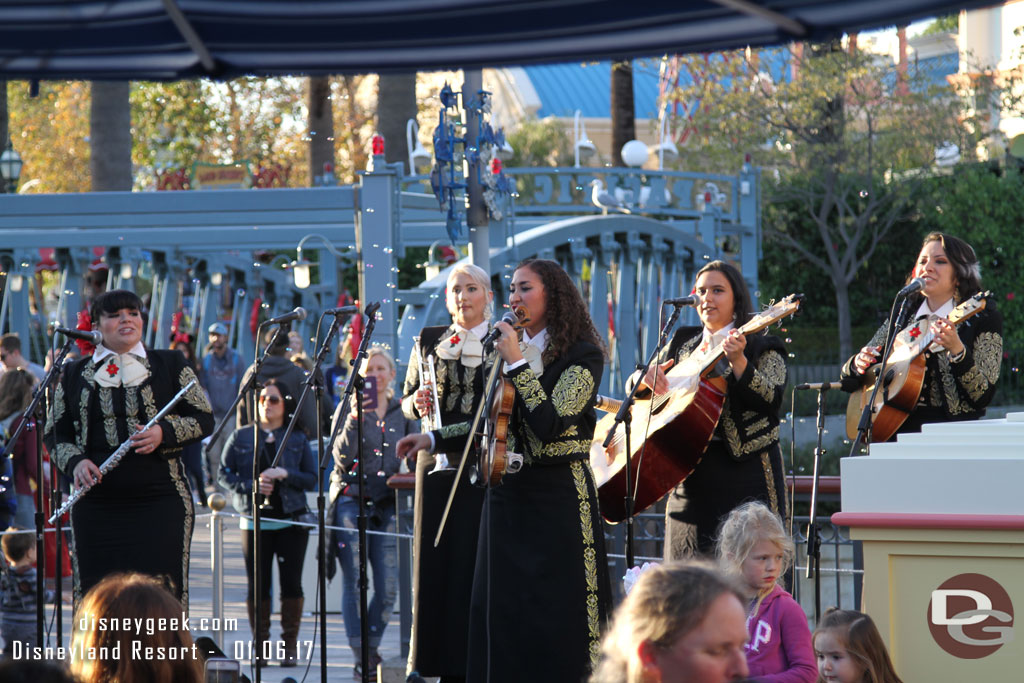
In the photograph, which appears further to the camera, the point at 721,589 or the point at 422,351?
the point at 422,351

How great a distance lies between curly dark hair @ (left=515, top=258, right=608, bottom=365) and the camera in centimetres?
538

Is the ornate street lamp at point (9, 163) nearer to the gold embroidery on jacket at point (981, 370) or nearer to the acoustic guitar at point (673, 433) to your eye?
the acoustic guitar at point (673, 433)

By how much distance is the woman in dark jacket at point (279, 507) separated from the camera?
26.0 feet

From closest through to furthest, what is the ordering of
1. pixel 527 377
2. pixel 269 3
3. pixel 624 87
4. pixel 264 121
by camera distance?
1. pixel 269 3
2. pixel 527 377
3. pixel 624 87
4. pixel 264 121

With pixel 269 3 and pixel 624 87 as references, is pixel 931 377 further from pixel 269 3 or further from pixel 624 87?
pixel 624 87

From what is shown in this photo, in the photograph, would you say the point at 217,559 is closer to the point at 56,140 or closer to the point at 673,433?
the point at 673,433

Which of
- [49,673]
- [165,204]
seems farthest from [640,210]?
[49,673]

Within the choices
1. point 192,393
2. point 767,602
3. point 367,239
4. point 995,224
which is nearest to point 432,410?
point 192,393

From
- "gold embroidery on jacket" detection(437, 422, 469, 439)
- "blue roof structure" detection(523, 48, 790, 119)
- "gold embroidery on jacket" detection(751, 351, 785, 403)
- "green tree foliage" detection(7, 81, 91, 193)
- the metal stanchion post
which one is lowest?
the metal stanchion post

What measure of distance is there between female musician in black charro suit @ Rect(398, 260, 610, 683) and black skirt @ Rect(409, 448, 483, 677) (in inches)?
21.5

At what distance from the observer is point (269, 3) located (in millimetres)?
2984

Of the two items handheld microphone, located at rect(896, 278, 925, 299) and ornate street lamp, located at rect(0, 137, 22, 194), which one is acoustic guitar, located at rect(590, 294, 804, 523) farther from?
ornate street lamp, located at rect(0, 137, 22, 194)

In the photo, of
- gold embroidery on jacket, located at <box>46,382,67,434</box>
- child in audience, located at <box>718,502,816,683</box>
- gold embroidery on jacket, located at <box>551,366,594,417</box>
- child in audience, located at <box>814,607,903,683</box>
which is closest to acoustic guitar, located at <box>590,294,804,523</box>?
gold embroidery on jacket, located at <box>551,366,594,417</box>

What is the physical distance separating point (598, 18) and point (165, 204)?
10565 mm
